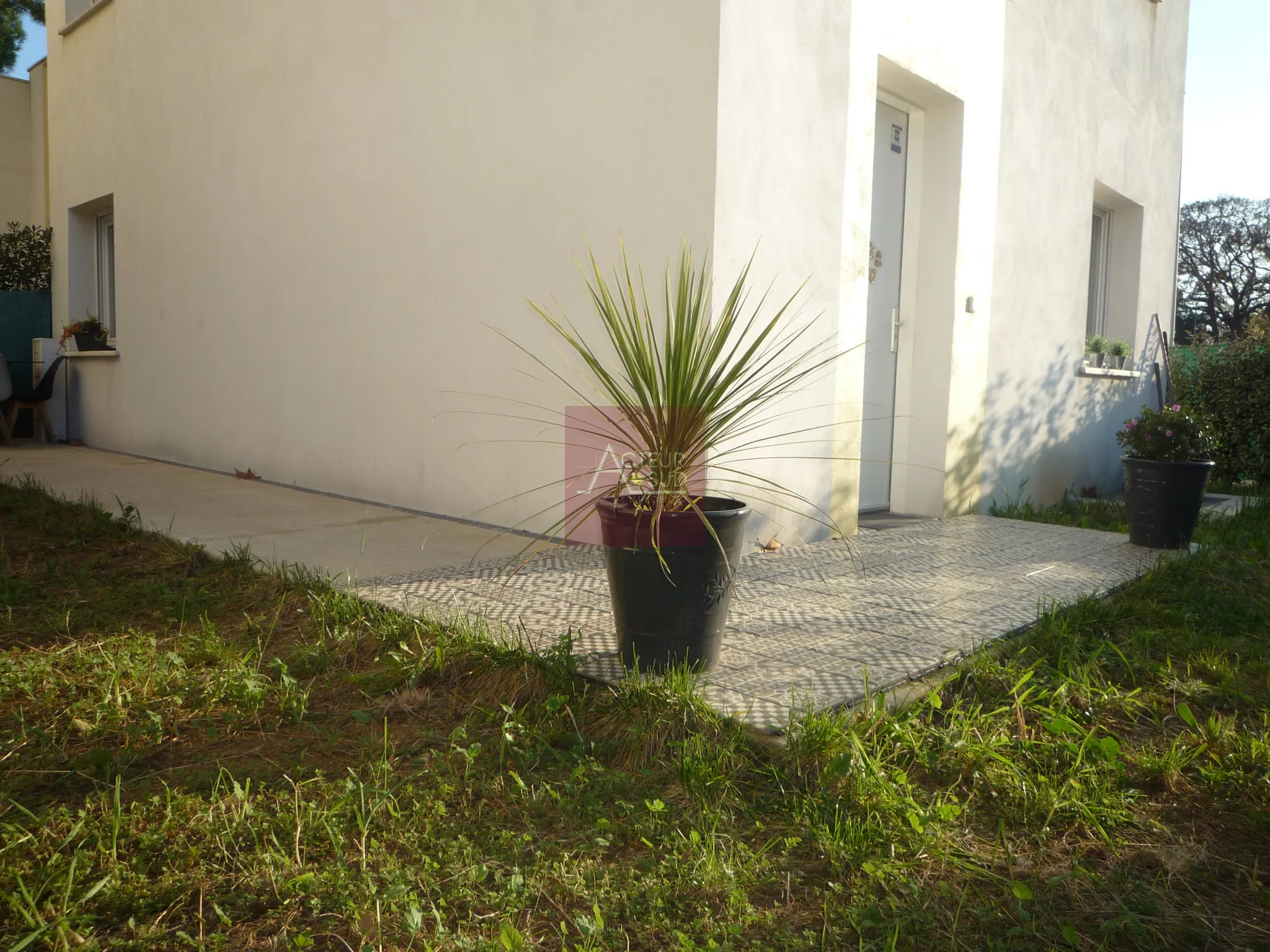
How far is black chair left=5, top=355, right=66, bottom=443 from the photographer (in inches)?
307

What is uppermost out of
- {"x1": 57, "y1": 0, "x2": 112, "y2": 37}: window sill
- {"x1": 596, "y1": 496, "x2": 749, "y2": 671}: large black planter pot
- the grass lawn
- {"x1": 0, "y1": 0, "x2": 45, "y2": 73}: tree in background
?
{"x1": 0, "y1": 0, "x2": 45, "y2": 73}: tree in background

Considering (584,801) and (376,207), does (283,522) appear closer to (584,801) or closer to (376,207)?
(376,207)

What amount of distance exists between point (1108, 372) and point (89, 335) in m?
8.10

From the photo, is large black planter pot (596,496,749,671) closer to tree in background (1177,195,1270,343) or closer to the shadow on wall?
the shadow on wall

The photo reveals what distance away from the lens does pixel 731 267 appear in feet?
12.2

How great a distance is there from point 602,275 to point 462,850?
2.71 metres

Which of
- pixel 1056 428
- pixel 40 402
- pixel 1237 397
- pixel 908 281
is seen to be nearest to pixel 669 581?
pixel 908 281

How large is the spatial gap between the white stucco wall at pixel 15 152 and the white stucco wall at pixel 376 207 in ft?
10.5

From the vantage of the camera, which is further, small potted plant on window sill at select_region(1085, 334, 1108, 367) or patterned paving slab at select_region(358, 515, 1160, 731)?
small potted plant on window sill at select_region(1085, 334, 1108, 367)

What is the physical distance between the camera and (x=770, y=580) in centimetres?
348

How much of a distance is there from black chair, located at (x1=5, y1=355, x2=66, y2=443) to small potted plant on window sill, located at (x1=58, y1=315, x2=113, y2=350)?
236 millimetres

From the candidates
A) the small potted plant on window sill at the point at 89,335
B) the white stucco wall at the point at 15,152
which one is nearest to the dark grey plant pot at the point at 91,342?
the small potted plant on window sill at the point at 89,335

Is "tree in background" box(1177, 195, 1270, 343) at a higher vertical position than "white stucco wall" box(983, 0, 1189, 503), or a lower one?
higher

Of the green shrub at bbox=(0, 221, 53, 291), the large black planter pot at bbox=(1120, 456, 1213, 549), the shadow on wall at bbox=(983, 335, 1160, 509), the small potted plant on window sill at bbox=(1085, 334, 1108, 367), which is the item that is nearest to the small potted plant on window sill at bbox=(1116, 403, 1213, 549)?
the large black planter pot at bbox=(1120, 456, 1213, 549)
